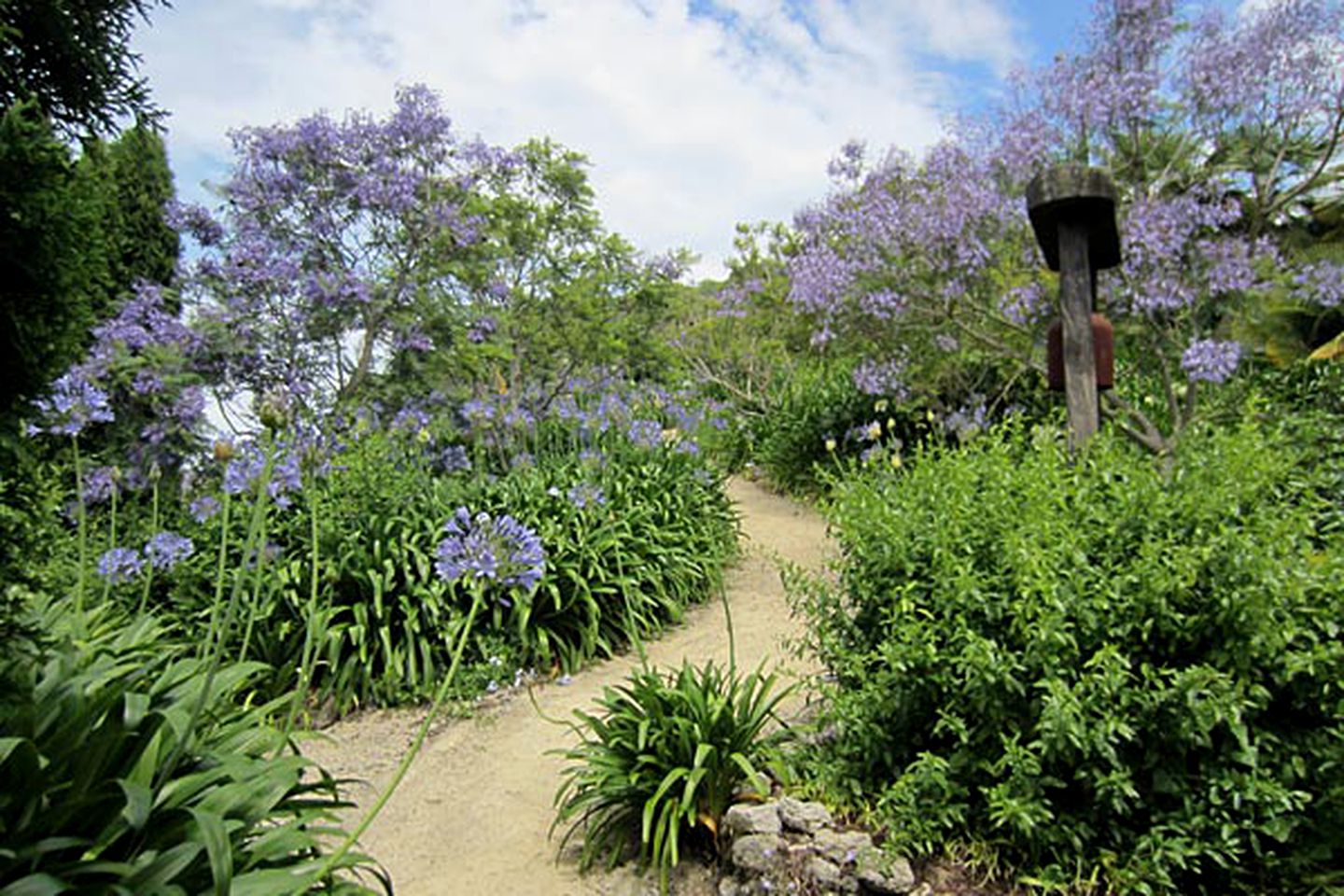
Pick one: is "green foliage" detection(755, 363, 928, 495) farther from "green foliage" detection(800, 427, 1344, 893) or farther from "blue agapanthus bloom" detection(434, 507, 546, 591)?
"blue agapanthus bloom" detection(434, 507, 546, 591)

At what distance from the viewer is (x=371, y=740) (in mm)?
4559

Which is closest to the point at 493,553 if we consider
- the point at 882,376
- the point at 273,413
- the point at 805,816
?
the point at 273,413

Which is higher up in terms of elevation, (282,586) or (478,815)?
(282,586)

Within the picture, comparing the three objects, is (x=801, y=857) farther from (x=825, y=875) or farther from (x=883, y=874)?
(x=883, y=874)

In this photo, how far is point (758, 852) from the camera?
9.59 feet

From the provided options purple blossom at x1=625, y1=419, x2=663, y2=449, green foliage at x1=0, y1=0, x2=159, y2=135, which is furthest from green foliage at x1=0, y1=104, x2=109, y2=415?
purple blossom at x1=625, y1=419, x2=663, y2=449

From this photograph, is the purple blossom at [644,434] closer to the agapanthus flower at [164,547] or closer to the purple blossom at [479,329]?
the purple blossom at [479,329]

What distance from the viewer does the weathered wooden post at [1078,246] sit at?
4.07m

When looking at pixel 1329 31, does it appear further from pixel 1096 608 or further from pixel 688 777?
pixel 688 777

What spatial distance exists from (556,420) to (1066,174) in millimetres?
4639

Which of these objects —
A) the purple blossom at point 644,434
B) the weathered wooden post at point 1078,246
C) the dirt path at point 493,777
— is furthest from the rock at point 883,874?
the purple blossom at point 644,434

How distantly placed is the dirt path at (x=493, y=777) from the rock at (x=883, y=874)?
2.94 ft

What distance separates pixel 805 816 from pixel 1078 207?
10.6ft

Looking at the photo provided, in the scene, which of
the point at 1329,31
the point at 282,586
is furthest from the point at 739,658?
the point at 1329,31
